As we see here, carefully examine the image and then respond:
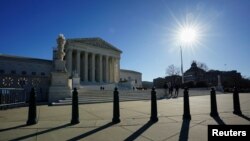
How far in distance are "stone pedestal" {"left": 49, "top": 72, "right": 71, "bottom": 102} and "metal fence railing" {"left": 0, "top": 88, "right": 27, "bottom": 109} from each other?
95.7 inches

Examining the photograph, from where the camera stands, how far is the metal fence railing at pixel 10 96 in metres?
10.6

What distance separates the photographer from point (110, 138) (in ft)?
13.4

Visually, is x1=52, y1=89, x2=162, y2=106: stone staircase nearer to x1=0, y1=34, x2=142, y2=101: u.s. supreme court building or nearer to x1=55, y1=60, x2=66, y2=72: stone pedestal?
x1=55, y1=60, x2=66, y2=72: stone pedestal

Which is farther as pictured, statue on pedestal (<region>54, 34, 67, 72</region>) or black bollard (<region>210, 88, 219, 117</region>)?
statue on pedestal (<region>54, 34, 67, 72</region>)

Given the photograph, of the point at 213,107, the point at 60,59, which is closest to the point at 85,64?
the point at 60,59

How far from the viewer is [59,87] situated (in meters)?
15.8

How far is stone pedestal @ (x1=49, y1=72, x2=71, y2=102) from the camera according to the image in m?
15.4

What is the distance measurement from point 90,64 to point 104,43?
325 inches

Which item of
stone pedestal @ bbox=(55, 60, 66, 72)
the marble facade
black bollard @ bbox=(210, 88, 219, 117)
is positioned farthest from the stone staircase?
the marble facade

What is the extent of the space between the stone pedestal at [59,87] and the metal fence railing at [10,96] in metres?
2.43

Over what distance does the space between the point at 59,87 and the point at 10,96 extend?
4.34 meters

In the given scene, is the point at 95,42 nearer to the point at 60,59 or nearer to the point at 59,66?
the point at 60,59

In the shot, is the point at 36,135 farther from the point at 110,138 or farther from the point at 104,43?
the point at 104,43

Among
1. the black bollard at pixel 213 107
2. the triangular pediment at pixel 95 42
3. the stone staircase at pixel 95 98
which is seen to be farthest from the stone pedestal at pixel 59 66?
the triangular pediment at pixel 95 42
